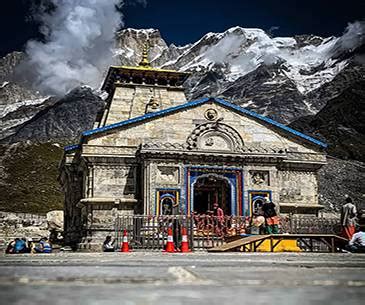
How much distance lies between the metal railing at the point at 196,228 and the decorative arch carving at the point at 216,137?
5023mm

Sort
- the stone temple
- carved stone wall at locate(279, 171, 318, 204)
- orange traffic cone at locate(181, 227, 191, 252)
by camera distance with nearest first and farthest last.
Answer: orange traffic cone at locate(181, 227, 191, 252) → the stone temple → carved stone wall at locate(279, 171, 318, 204)

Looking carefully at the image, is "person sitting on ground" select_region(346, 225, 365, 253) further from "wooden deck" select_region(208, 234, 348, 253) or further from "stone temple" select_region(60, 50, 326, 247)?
"stone temple" select_region(60, 50, 326, 247)

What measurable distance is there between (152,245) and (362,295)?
1564 centimetres

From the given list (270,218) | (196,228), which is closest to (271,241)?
(270,218)

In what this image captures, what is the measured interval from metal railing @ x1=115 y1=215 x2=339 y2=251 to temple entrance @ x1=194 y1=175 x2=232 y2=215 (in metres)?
4.03

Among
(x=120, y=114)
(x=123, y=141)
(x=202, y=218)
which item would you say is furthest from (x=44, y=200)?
(x=202, y=218)

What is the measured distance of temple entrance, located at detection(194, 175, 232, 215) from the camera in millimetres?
23938

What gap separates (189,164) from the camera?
2319 cm

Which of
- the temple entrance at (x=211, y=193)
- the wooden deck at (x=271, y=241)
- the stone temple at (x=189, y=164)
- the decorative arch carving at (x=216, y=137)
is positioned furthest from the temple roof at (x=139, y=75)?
the wooden deck at (x=271, y=241)

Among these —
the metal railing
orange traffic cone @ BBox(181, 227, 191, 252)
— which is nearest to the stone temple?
the metal railing

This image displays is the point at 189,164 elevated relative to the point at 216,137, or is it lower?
lower

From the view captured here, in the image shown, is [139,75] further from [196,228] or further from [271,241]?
[271,241]

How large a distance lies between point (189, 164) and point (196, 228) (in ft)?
17.2

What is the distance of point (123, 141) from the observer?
77.7 feet
